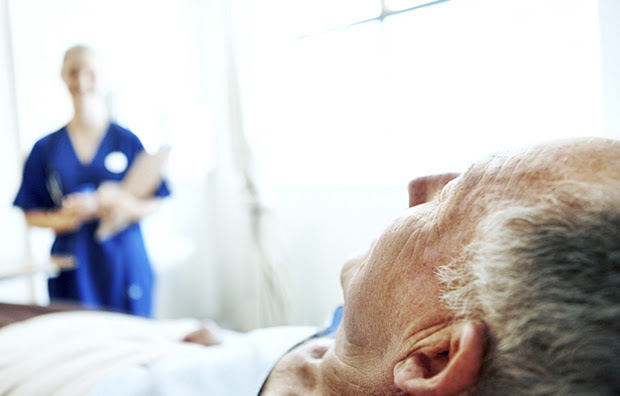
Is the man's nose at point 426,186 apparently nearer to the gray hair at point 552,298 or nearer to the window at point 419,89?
the gray hair at point 552,298

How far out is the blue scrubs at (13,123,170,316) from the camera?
1.94 m

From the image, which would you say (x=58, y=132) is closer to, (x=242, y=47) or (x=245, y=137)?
(x=245, y=137)

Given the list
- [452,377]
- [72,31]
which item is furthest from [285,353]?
[72,31]

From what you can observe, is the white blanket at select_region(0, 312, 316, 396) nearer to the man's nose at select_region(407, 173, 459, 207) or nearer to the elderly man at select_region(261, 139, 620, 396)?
the elderly man at select_region(261, 139, 620, 396)

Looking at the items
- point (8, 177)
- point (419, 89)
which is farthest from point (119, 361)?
point (8, 177)

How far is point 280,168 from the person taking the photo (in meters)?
2.71

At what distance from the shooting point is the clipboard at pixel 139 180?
196cm

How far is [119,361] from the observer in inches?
33.7

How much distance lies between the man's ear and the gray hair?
14 millimetres

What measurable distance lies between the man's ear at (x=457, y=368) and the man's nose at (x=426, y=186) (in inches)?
9.4

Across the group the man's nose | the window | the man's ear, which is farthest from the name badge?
the man's ear

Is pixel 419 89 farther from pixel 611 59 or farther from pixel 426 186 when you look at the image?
pixel 426 186

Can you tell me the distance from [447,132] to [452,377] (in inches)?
65.3

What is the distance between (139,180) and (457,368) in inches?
72.2
